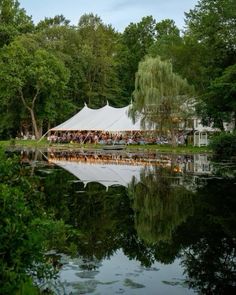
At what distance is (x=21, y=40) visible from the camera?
68.0m

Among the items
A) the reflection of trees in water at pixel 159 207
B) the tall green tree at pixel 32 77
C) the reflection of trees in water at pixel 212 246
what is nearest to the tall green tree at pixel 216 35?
the tall green tree at pixel 32 77

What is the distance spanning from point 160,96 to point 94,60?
3094 cm

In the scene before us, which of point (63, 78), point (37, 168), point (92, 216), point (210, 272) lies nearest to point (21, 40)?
point (63, 78)

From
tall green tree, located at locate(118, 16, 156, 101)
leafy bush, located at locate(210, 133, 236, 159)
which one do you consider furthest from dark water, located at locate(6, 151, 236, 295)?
tall green tree, located at locate(118, 16, 156, 101)

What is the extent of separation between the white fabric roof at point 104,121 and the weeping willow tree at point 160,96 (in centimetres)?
434

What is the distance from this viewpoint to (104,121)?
2189 inches

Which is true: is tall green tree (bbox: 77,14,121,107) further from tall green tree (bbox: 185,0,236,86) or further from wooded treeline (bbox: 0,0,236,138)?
tall green tree (bbox: 185,0,236,86)

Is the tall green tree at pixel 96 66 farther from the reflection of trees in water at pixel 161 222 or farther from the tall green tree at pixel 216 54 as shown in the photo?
the reflection of trees in water at pixel 161 222

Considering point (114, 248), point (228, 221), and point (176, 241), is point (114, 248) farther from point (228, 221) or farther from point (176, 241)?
point (228, 221)

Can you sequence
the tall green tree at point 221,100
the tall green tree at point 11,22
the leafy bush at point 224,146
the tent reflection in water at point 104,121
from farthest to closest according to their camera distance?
the tall green tree at point 11,22 → the tent reflection in water at point 104,121 → the tall green tree at point 221,100 → the leafy bush at point 224,146

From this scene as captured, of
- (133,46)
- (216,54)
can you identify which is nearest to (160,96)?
(216,54)

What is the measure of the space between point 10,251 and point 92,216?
919 centimetres

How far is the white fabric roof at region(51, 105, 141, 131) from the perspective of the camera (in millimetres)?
52756

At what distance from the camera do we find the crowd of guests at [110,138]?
54.3 meters
